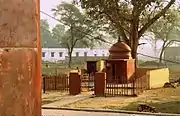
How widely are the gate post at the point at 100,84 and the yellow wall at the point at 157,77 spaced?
4.44 metres

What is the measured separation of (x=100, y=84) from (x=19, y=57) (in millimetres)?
16646

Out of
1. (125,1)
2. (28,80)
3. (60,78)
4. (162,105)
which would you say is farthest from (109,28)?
(28,80)

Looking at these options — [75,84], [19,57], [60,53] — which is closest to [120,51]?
[75,84]

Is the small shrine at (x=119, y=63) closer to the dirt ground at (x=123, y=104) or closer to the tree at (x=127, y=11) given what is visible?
the tree at (x=127, y=11)

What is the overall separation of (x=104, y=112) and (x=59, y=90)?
10456 mm

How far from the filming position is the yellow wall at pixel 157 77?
23128mm

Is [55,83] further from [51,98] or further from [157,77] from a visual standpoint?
[157,77]

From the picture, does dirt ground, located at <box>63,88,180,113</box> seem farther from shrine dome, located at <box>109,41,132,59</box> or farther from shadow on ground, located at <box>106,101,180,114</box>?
shrine dome, located at <box>109,41,132,59</box>

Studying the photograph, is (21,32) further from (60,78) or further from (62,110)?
(60,78)

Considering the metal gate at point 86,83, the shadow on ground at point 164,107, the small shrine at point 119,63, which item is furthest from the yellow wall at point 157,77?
the shadow on ground at point 164,107

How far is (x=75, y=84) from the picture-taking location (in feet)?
65.9

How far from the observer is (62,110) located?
1339cm

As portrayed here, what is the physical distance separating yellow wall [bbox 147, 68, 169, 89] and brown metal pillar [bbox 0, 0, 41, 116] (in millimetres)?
20221

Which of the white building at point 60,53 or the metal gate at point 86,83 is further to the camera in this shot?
the white building at point 60,53
